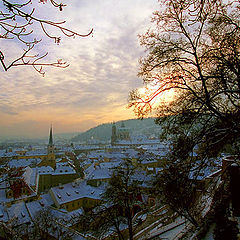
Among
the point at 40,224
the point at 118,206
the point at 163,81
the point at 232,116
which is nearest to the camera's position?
the point at 232,116

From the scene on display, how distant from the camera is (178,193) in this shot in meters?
4.55

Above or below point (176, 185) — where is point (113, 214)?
below

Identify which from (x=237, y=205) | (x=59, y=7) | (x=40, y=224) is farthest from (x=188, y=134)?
(x=40, y=224)

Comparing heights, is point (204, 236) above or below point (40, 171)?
above

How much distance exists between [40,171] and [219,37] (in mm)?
44713

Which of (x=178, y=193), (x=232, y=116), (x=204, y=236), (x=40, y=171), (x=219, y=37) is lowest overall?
(x=40, y=171)

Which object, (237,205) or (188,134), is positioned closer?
(188,134)

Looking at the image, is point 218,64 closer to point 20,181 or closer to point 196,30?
point 196,30

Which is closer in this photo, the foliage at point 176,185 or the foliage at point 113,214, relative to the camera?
the foliage at point 176,185

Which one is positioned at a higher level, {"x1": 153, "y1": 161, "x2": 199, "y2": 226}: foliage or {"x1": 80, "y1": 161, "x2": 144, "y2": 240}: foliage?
{"x1": 153, "y1": 161, "x2": 199, "y2": 226}: foliage

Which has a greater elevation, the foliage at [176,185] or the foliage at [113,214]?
the foliage at [176,185]

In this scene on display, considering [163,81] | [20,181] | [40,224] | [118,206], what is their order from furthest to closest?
1. [40,224]
2. [118,206]
3. [20,181]
4. [163,81]

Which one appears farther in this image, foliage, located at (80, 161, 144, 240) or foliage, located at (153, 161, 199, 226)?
foliage, located at (80, 161, 144, 240)

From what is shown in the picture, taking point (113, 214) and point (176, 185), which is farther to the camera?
point (113, 214)
